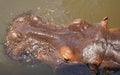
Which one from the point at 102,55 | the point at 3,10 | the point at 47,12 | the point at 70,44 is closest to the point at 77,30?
the point at 70,44

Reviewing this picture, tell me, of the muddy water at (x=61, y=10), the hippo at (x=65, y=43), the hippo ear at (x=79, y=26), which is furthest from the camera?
the muddy water at (x=61, y=10)

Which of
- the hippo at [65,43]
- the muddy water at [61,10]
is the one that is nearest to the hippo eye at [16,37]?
the hippo at [65,43]

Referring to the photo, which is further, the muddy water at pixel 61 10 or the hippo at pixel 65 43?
the muddy water at pixel 61 10

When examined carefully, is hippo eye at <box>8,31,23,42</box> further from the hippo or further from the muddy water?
the muddy water

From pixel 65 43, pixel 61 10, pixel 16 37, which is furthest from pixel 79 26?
pixel 61 10

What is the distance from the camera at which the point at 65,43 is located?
166 inches

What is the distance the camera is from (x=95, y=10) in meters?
5.75

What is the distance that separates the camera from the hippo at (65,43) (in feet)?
13.5

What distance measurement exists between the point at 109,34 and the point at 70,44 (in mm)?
602

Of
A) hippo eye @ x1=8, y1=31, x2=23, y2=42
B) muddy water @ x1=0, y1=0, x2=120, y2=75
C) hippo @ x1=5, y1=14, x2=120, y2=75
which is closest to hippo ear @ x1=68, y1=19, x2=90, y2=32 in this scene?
hippo @ x1=5, y1=14, x2=120, y2=75

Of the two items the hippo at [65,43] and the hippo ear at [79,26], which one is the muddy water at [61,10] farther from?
the hippo ear at [79,26]

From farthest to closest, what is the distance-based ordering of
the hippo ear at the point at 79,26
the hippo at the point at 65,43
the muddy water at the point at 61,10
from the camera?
1. the muddy water at the point at 61,10
2. the hippo ear at the point at 79,26
3. the hippo at the point at 65,43

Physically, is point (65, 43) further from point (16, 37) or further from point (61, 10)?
point (61, 10)

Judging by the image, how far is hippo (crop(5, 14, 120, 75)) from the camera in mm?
4109
